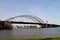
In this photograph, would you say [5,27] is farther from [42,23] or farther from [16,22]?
[42,23]

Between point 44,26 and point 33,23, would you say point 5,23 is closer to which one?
point 33,23

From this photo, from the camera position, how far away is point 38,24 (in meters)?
76.7

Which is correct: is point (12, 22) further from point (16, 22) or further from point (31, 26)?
point (31, 26)

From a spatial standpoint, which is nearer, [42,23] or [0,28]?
[0,28]

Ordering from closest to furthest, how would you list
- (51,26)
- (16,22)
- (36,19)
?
(16,22)
(36,19)
(51,26)

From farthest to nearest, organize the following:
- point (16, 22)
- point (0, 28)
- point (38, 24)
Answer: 1. point (38, 24)
2. point (16, 22)
3. point (0, 28)

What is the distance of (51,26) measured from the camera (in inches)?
3250

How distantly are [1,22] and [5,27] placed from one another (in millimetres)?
2685

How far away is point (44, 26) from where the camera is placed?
78938 millimetres

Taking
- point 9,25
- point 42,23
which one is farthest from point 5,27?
point 42,23

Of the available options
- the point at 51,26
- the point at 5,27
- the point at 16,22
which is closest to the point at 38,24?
the point at 51,26

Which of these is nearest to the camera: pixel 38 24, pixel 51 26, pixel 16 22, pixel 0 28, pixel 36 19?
pixel 0 28

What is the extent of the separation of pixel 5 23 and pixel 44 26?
74.2 feet

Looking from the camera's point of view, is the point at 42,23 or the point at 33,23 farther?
the point at 42,23
